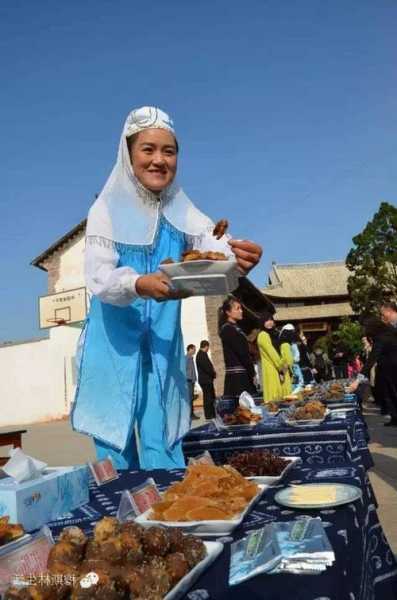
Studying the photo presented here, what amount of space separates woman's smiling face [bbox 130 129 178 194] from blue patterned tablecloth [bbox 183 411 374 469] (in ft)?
4.45

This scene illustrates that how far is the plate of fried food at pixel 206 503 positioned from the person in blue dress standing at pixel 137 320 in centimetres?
72

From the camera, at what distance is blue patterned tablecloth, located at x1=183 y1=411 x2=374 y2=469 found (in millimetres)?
2613

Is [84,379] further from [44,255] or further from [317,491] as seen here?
[44,255]

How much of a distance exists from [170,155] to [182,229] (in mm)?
292

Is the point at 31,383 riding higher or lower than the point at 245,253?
lower

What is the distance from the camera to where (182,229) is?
7.38 feet

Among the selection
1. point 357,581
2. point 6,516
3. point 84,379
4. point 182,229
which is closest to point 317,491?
point 357,581

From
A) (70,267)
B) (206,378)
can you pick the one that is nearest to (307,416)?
(206,378)

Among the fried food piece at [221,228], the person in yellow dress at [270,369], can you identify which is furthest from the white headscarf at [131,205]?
the person in yellow dress at [270,369]

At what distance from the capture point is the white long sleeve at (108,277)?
1.77 metres

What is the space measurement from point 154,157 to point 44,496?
51.0 inches

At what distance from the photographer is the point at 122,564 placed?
32.5 inches

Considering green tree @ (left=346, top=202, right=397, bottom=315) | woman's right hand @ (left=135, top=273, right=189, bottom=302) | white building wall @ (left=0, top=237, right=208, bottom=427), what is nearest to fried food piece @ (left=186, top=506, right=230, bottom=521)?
woman's right hand @ (left=135, top=273, right=189, bottom=302)

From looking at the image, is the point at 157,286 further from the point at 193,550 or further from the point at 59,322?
the point at 59,322
